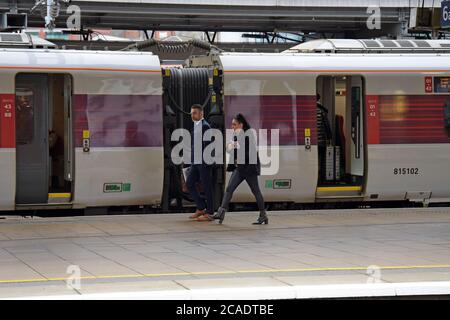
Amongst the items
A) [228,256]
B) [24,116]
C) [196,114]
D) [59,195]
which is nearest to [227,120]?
[196,114]

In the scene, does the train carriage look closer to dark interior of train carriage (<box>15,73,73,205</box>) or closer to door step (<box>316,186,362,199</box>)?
dark interior of train carriage (<box>15,73,73,205</box>)

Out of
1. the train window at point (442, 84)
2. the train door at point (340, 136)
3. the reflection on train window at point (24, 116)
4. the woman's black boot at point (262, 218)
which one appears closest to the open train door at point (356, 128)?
the train door at point (340, 136)

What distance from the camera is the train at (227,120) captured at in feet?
53.4

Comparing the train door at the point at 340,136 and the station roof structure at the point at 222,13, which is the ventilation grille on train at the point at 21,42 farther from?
the station roof structure at the point at 222,13

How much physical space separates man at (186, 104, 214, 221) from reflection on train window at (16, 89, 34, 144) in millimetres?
2872

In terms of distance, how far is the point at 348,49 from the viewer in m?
18.5

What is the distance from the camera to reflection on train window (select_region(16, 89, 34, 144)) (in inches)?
638

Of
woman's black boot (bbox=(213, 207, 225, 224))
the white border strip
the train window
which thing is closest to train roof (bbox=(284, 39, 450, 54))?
the train window

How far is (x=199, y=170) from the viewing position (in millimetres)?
15914

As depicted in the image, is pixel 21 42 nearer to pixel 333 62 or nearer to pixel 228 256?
pixel 333 62

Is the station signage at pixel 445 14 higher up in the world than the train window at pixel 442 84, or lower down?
higher up

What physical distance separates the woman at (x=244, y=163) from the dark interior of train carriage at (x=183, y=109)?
1474 millimetres

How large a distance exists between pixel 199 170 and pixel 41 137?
2887 mm

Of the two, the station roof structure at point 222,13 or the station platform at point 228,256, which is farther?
the station roof structure at point 222,13
